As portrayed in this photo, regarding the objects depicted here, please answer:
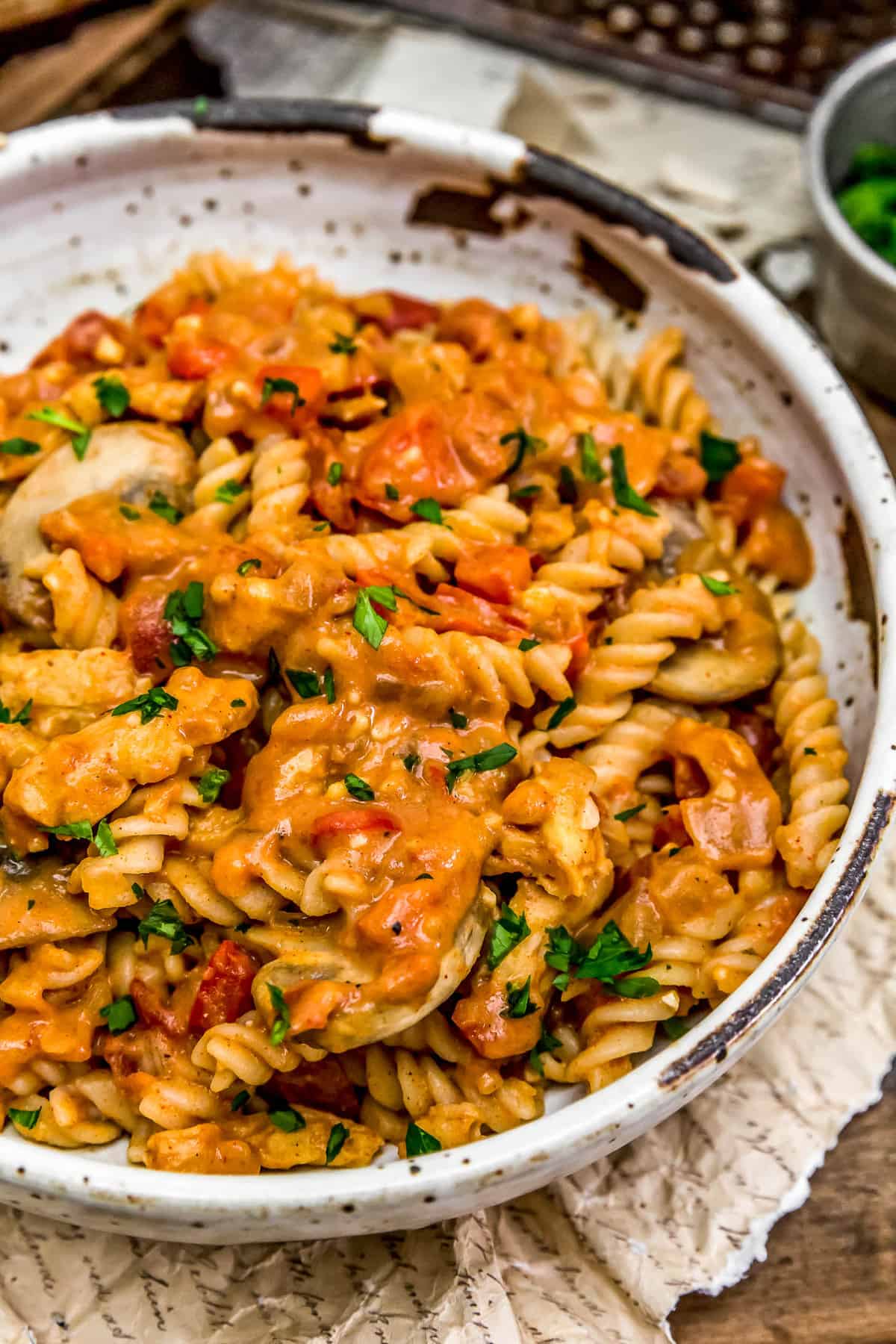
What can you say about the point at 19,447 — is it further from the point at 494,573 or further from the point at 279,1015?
the point at 279,1015

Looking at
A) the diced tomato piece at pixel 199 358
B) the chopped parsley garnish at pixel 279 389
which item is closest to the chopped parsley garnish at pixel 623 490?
the chopped parsley garnish at pixel 279 389

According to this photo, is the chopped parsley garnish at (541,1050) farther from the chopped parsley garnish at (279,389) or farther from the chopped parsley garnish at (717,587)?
the chopped parsley garnish at (279,389)

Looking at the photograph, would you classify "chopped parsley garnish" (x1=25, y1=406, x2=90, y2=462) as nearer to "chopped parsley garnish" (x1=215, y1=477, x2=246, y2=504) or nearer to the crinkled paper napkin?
"chopped parsley garnish" (x1=215, y1=477, x2=246, y2=504)

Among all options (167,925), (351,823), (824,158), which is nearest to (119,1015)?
(167,925)

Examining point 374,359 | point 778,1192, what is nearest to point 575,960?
point 778,1192

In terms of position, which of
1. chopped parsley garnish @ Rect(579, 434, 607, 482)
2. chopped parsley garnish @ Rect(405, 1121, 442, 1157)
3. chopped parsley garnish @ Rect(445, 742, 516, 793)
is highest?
chopped parsley garnish @ Rect(579, 434, 607, 482)

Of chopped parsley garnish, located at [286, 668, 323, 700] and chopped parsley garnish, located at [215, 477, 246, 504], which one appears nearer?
chopped parsley garnish, located at [286, 668, 323, 700]

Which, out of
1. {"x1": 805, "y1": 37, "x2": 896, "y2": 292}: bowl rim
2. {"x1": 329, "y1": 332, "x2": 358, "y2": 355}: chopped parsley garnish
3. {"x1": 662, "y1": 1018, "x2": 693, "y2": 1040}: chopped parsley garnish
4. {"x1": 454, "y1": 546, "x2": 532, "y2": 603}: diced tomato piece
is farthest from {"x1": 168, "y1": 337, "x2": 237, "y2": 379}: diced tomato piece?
{"x1": 805, "y1": 37, "x2": 896, "y2": 292}: bowl rim
